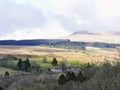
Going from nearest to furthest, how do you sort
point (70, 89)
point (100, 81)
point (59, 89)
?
point (100, 81) < point (70, 89) < point (59, 89)

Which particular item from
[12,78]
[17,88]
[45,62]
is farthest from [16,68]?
[17,88]

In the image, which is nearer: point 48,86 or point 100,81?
point 100,81

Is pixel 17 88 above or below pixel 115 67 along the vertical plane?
below

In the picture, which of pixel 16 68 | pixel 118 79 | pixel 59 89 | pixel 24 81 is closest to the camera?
pixel 118 79

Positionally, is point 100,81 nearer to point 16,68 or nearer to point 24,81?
point 24,81

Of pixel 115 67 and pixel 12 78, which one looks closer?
pixel 115 67

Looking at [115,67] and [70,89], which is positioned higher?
[115,67]

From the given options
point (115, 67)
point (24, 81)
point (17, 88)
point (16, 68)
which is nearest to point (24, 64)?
point (16, 68)

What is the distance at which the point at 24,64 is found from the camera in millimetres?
163750

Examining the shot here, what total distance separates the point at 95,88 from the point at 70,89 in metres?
21.8

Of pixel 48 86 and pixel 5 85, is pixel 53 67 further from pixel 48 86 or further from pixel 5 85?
pixel 48 86

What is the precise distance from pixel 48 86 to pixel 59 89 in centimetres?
635

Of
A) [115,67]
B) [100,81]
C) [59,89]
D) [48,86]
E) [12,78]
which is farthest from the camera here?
[12,78]

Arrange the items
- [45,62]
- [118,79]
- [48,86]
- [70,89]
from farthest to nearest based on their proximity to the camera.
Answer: [45,62] < [48,86] < [70,89] < [118,79]
